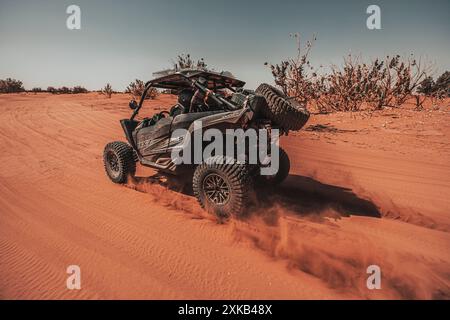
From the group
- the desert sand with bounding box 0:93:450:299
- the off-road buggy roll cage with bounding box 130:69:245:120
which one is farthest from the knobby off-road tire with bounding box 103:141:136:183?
the off-road buggy roll cage with bounding box 130:69:245:120

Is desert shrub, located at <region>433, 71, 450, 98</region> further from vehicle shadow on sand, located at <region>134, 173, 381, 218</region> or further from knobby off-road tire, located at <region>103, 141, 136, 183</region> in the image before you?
knobby off-road tire, located at <region>103, 141, 136, 183</region>

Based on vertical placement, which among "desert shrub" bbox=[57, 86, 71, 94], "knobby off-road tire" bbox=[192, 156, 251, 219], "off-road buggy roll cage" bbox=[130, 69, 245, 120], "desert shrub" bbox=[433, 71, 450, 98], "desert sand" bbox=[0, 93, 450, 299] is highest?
"desert shrub" bbox=[57, 86, 71, 94]

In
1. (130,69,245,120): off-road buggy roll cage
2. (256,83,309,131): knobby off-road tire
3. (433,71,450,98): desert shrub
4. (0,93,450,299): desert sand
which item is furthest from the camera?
(433,71,450,98): desert shrub

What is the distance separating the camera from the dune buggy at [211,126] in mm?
3627

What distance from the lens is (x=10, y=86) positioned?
29.9m

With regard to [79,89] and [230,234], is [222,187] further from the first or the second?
[79,89]

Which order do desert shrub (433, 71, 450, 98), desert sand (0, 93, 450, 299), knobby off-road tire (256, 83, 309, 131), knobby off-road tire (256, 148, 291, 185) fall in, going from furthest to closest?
desert shrub (433, 71, 450, 98)
knobby off-road tire (256, 148, 291, 185)
knobby off-road tire (256, 83, 309, 131)
desert sand (0, 93, 450, 299)

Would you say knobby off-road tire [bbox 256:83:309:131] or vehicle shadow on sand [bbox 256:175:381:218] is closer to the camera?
knobby off-road tire [bbox 256:83:309:131]

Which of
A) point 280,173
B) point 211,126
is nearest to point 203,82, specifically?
point 211,126

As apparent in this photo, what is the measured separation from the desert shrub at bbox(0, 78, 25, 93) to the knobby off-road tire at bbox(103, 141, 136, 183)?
31692 millimetres

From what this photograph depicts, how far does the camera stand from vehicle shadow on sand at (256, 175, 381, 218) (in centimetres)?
429

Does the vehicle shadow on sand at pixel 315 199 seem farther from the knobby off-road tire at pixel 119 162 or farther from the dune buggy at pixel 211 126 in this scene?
the knobby off-road tire at pixel 119 162

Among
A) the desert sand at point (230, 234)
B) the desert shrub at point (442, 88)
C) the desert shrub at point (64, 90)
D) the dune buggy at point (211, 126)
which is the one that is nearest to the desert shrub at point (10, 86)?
the desert shrub at point (64, 90)

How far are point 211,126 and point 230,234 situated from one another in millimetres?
1464
